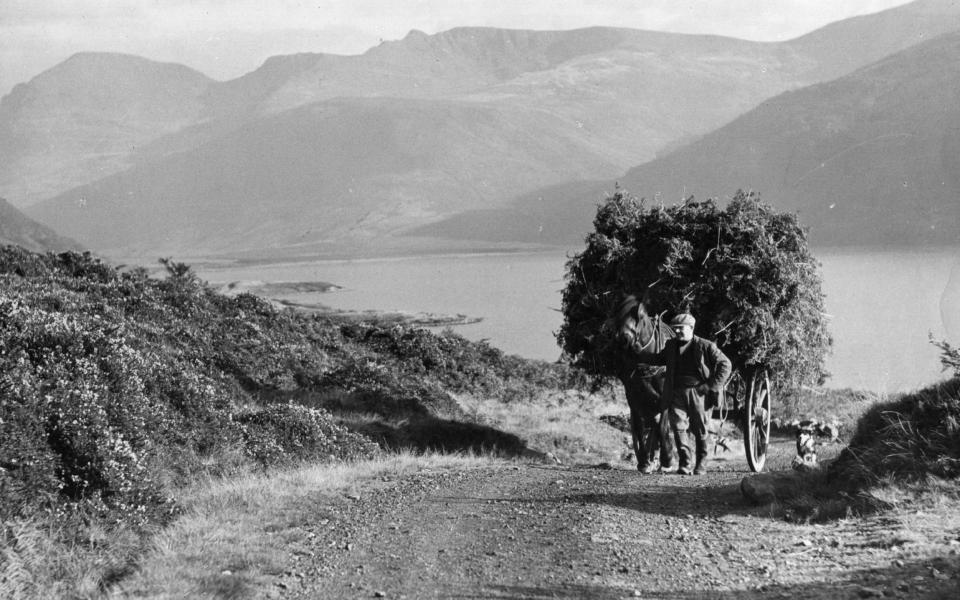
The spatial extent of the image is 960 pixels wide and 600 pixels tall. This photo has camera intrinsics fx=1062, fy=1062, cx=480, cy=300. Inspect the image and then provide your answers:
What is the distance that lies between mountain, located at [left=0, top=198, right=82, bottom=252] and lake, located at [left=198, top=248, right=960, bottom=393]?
3004 cm

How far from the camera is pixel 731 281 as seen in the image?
1585 cm

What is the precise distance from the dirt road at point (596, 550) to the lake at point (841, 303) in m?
3.70

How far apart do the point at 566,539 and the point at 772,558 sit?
1668 millimetres

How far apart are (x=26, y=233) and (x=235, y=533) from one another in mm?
120377

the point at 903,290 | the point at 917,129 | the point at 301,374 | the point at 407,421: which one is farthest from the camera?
the point at 917,129

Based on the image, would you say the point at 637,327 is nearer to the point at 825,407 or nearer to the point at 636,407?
the point at 636,407

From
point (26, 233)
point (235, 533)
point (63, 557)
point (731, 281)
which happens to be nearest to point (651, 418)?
point (731, 281)

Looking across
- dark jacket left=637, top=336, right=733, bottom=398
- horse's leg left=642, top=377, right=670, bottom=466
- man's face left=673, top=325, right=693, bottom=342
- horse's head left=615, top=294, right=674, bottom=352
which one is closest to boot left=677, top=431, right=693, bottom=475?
dark jacket left=637, top=336, right=733, bottom=398

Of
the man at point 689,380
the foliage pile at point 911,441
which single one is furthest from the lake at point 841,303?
the man at point 689,380

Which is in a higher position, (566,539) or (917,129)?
(917,129)

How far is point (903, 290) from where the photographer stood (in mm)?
66875

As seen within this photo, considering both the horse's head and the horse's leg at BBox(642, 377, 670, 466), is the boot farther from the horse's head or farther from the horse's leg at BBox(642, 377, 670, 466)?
the horse's head

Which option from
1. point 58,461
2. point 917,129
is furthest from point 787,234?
point 917,129

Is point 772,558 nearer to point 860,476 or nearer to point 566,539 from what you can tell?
point 566,539
